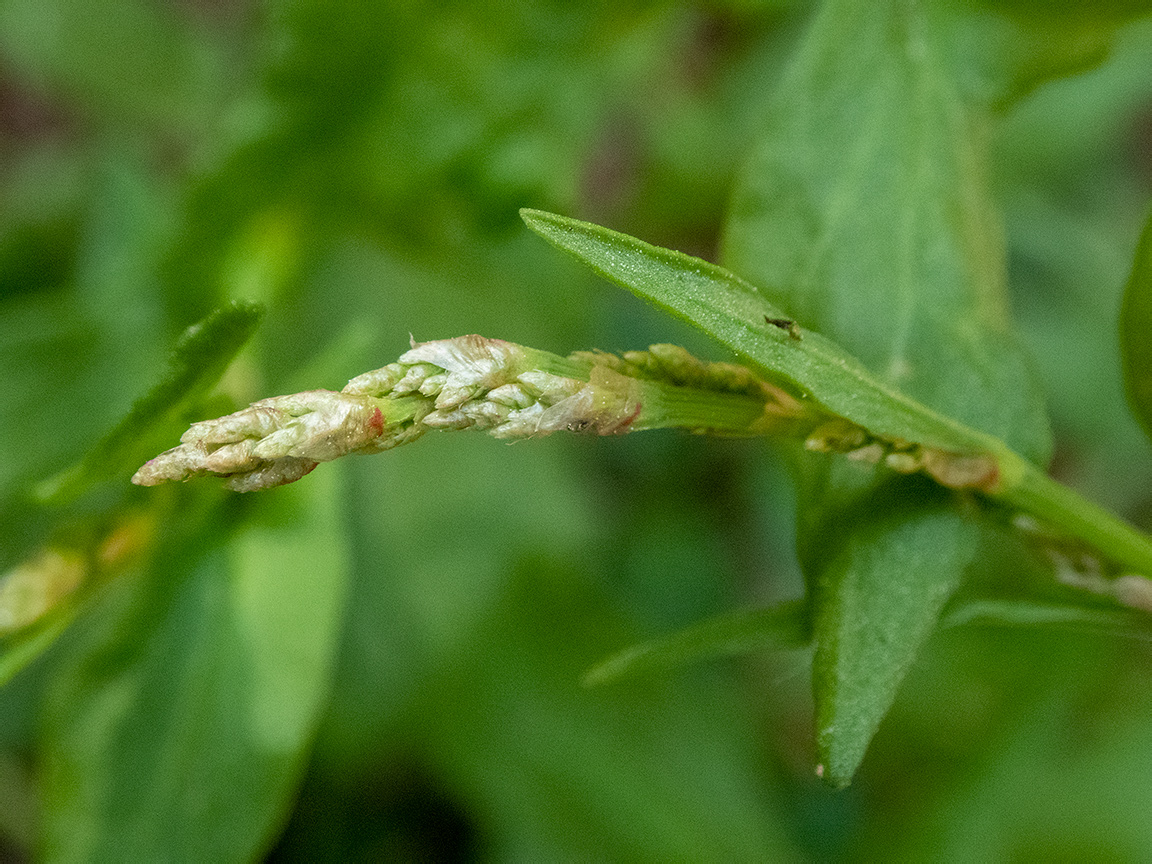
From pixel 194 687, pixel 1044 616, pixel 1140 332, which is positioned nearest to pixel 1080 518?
pixel 1044 616

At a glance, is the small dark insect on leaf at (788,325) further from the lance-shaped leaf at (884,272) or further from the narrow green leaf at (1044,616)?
the narrow green leaf at (1044,616)

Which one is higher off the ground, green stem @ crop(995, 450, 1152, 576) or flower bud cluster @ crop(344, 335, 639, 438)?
flower bud cluster @ crop(344, 335, 639, 438)

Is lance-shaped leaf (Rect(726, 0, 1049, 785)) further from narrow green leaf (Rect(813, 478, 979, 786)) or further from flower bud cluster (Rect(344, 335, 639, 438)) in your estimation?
flower bud cluster (Rect(344, 335, 639, 438))

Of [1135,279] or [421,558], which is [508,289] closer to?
[421,558]

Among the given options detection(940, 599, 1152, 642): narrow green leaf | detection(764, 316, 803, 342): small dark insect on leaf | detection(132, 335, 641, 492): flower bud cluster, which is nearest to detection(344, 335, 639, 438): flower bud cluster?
detection(132, 335, 641, 492): flower bud cluster

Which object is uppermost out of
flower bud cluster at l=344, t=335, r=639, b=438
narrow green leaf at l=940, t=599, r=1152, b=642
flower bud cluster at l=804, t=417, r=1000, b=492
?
flower bud cluster at l=344, t=335, r=639, b=438

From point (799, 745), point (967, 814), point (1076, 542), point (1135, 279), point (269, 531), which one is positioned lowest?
point (799, 745)

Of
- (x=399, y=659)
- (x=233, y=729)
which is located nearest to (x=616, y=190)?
(x=399, y=659)
